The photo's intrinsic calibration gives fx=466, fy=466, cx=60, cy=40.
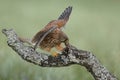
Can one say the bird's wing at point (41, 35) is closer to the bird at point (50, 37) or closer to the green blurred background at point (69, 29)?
the bird at point (50, 37)

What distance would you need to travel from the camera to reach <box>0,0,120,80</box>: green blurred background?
1977 millimetres

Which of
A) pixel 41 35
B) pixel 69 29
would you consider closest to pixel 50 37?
pixel 41 35

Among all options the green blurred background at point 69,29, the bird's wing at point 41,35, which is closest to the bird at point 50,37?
the bird's wing at point 41,35

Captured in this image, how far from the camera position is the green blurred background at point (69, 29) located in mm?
1977

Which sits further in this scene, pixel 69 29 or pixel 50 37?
pixel 69 29

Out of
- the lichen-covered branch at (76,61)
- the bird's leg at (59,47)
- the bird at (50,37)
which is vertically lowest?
the lichen-covered branch at (76,61)

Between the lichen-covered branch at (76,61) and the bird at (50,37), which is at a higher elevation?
the bird at (50,37)

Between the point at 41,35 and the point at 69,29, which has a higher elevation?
the point at 69,29

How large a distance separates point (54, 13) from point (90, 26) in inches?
9.0

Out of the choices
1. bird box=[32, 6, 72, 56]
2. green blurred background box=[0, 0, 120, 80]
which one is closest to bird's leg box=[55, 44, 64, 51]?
bird box=[32, 6, 72, 56]

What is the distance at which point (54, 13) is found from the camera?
2.69 metres

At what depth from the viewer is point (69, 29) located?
2.50 m

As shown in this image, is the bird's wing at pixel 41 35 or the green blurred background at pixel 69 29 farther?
the green blurred background at pixel 69 29

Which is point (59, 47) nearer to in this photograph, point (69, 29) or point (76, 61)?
point (76, 61)
